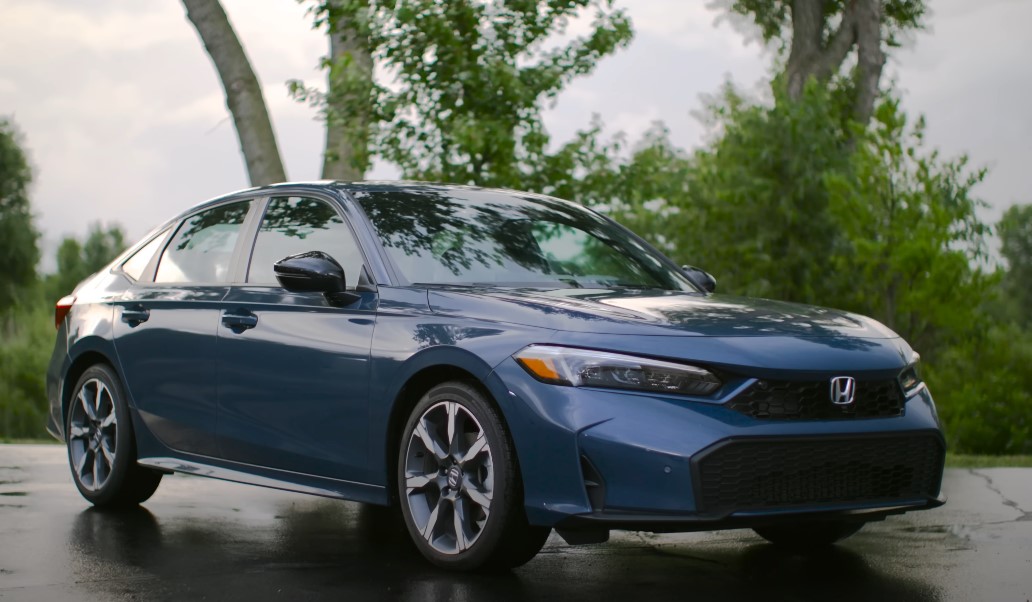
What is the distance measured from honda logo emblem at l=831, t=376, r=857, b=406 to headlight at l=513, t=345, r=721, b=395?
1.55 ft

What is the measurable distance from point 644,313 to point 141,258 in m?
3.61

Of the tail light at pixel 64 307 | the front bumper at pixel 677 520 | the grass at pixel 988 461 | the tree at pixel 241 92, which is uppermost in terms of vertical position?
the tree at pixel 241 92

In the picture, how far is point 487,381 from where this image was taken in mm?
5230

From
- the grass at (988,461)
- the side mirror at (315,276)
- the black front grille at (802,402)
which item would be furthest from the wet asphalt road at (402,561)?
the grass at (988,461)

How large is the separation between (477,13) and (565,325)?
9.34 m

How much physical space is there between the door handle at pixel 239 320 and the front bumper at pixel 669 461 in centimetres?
177

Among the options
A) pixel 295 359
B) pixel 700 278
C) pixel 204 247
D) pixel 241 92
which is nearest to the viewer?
pixel 295 359

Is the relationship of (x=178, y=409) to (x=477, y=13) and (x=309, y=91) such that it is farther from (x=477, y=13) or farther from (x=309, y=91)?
(x=309, y=91)

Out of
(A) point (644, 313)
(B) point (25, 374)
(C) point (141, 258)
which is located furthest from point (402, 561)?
(B) point (25, 374)

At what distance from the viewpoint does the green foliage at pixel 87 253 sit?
91875 millimetres

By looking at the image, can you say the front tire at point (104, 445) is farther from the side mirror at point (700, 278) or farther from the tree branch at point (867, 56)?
the tree branch at point (867, 56)

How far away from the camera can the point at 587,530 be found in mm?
5066

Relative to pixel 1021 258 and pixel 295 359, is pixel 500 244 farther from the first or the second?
pixel 1021 258

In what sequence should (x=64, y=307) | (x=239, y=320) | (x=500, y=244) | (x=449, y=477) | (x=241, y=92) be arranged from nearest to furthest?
(x=449, y=477), (x=500, y=244), (x=239, y=320), (x=64, y=307), (x=241, y=92)
